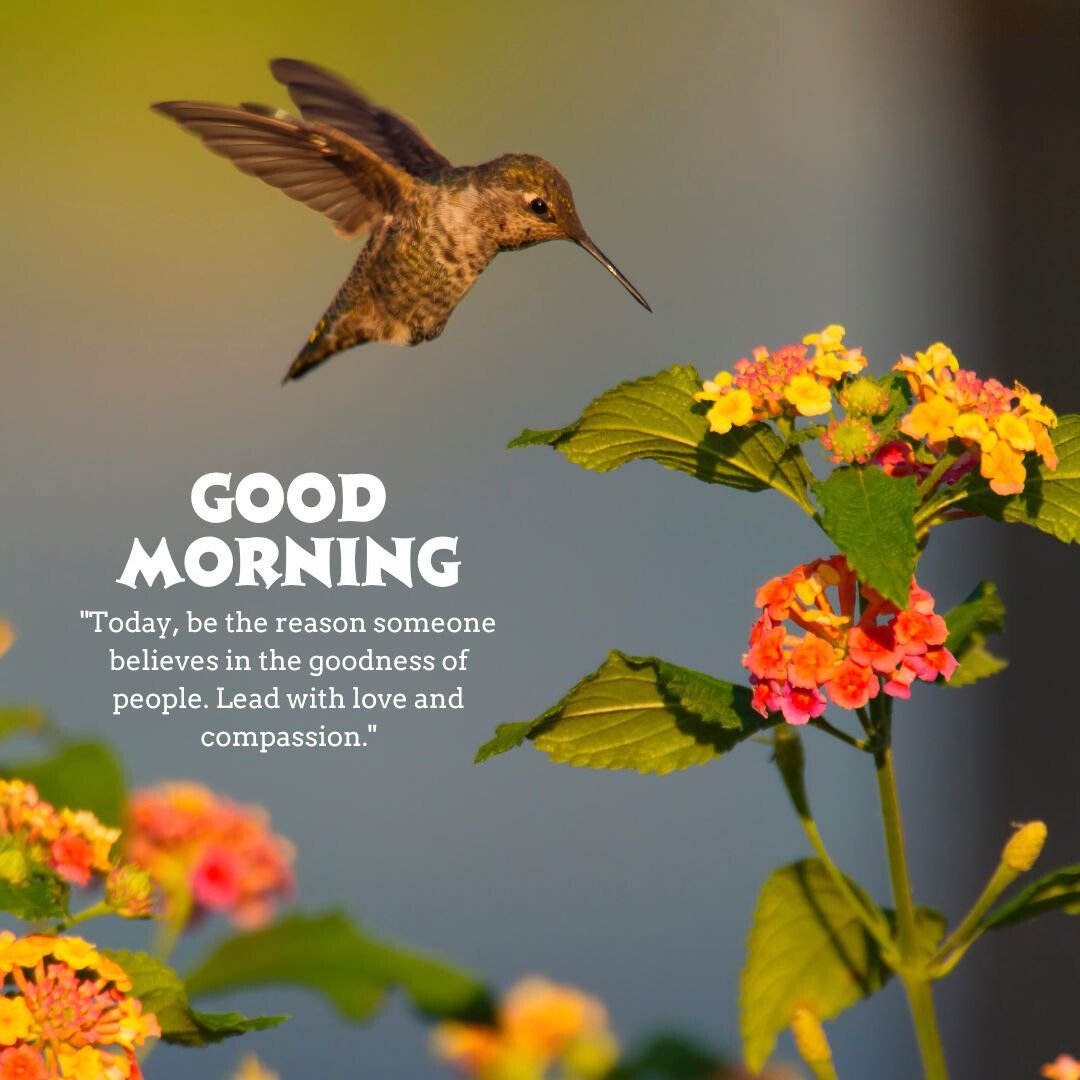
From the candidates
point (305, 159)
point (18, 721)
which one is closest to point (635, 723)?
point (18, 721)

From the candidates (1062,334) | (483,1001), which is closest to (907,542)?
(483,1001)

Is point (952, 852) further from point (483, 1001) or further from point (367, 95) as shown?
point (367, 95)

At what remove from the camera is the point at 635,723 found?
0.59m

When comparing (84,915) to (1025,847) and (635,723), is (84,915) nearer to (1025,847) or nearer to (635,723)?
(635,723)

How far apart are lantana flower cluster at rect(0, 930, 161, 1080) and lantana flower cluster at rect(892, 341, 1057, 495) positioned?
1.30ft

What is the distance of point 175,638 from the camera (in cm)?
98

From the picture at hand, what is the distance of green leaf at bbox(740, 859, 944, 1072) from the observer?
2.02 feet

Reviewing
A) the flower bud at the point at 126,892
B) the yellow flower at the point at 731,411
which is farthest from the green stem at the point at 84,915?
the yellow flower at the point at 731,411

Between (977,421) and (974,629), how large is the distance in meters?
0.17

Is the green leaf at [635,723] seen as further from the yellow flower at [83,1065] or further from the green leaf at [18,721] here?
the green leaf at [18,721]

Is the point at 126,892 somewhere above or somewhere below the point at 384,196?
below

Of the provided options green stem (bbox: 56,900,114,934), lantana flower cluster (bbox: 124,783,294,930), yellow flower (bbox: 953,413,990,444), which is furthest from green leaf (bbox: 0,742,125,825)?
yellow flower (bbox: 953,413,990,444)

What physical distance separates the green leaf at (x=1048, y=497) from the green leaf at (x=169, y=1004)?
0.38 m

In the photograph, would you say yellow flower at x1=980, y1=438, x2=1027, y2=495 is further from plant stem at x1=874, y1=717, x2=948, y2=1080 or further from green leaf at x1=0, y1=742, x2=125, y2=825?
green leaf at x1=0, y1=742, x2=125, y2=825
